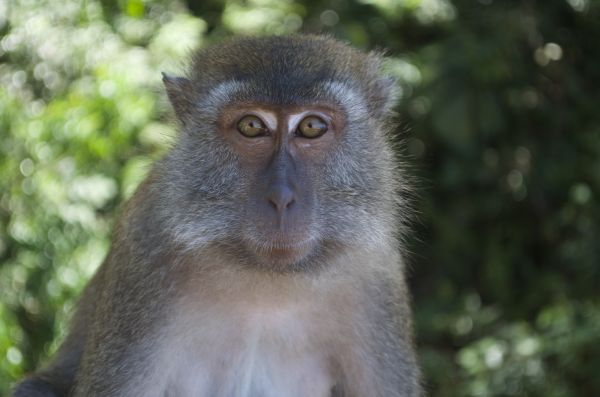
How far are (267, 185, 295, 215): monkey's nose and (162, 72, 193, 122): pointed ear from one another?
0.62 metres

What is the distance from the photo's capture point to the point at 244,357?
11.2ft

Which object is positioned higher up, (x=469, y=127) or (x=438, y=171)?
(x=469, y=127)

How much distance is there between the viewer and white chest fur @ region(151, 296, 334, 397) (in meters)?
3.35

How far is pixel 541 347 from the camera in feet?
16.4

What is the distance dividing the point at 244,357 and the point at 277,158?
77 cm

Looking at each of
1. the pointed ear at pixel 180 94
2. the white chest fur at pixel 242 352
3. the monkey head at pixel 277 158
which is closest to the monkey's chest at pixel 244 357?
the white chest fur at pixel 242 352

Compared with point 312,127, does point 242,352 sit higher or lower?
lower

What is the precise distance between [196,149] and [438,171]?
3.17 m

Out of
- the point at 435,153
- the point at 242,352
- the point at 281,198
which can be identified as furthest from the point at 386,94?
the point at 435,153

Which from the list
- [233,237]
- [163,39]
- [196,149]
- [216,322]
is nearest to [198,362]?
[216,322]

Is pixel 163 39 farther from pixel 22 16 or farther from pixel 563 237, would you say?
pixel 563 237

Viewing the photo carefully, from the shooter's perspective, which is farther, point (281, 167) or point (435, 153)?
point (435, 153)

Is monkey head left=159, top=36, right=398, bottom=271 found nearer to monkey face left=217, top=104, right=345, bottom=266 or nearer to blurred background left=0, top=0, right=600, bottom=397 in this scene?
monkey face left=217, top=104, right=345, bottom=266

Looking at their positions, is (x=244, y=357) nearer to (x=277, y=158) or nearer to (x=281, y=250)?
(x=281, y=250)
